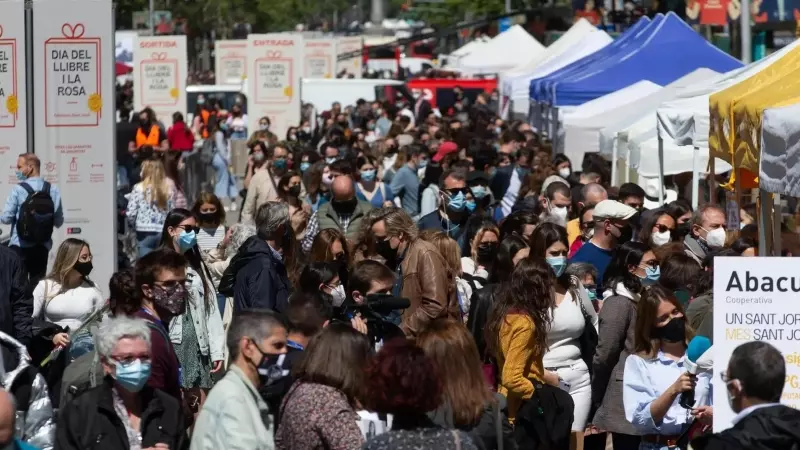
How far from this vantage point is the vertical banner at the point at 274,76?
3009 cm

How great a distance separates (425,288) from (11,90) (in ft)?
→ 19.4

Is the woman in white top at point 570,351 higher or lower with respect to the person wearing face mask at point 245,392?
lower

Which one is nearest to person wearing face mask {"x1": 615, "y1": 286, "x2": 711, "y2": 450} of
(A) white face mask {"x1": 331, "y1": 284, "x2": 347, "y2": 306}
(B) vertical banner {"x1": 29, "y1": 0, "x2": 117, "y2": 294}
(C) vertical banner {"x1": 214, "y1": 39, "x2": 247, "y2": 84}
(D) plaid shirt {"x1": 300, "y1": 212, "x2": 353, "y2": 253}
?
(A) white face mask {"x1": 331, "y1": 284, "x2": 347, "y2": 306}

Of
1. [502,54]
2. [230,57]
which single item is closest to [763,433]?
[230,57]

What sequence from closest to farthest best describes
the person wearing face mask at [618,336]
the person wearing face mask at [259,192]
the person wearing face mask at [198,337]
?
the person wearing face mask at [618,336]
the person wearing face mask at [198,337]
the person wearing face mask at [259,192]

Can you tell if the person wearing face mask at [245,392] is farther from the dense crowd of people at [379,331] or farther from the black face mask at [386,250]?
the black face mask at [386,250]

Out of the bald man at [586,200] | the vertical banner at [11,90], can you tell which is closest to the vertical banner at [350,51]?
the vertical banner at [11,90]

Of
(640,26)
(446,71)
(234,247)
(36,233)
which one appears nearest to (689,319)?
(234,247)

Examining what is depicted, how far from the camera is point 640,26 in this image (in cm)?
2422

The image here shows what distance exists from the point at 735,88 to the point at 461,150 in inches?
386

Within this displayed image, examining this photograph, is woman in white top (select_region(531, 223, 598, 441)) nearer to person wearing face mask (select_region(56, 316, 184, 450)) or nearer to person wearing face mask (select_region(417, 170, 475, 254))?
person wearing face mask (select_region(56, 316, 184, 450))

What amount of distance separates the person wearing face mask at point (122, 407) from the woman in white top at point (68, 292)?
12.5ft

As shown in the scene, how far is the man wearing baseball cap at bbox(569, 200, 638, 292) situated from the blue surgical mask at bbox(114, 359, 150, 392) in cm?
518

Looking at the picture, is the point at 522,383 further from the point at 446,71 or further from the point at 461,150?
the point at 446,71
